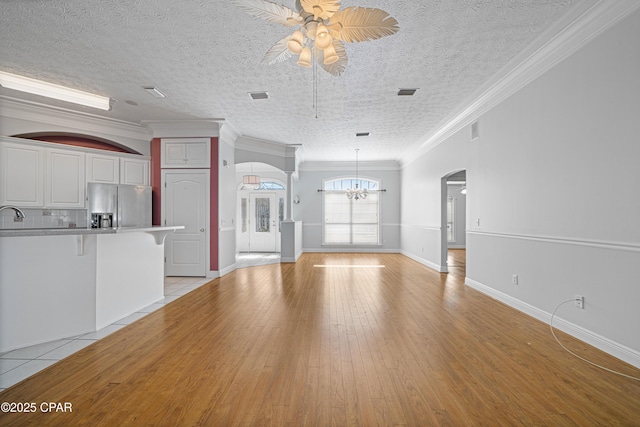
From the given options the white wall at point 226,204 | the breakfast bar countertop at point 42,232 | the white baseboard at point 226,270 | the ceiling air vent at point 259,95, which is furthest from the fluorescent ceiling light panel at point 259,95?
the white baseboard at point 226,270

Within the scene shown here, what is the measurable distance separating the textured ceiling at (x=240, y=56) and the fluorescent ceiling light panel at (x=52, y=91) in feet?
0.87

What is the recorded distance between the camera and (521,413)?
1.84 meters

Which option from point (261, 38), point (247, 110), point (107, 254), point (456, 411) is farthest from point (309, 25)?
point (247, 110)

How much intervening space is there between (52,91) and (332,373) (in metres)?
5.52

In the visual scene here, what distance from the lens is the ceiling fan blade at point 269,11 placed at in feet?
6.40

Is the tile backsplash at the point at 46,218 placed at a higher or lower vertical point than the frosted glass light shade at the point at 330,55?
lower

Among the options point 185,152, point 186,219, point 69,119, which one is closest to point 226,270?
point 186,219

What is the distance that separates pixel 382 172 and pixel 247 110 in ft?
20.0

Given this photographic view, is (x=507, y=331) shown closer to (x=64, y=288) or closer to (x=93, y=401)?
(x=93, y=401)

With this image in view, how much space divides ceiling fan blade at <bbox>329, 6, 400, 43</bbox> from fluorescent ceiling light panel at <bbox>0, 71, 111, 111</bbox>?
4.46 meters

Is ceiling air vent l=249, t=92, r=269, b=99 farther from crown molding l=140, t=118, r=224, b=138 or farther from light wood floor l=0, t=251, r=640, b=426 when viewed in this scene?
light wood floor l=0, t=251, r=640, b=426

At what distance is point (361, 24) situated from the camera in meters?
2.12

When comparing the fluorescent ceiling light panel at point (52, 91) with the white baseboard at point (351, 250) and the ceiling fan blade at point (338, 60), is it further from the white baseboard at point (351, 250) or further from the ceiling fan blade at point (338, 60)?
the white baseboard at point (351, 250)

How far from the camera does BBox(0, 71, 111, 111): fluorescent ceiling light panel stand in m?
4.30
